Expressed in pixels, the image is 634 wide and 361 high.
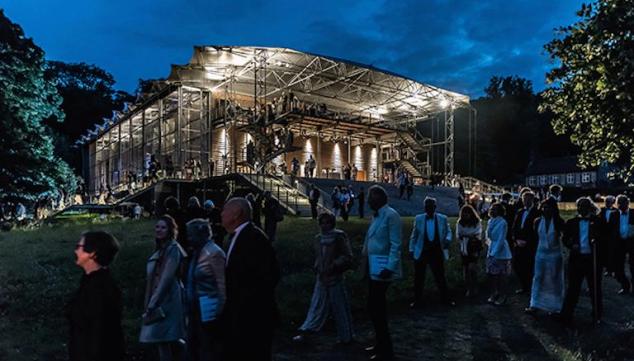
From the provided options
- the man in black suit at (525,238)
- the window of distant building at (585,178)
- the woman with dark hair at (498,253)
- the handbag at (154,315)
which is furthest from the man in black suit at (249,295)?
the window of distant building at (585,178)

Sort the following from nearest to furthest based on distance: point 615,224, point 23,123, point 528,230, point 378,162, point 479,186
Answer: point 528,230 < point 615,224 < point 23,123 < point 479,186 < point 378,162

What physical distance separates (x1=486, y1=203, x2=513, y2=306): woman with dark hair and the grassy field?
1.24ft

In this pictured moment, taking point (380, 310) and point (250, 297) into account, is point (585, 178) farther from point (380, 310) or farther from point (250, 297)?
point (250, 297)

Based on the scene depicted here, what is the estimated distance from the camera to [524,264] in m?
8.75

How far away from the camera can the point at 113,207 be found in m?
26.1

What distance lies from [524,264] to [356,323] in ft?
11.0

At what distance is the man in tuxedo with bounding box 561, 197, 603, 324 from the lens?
6.91m

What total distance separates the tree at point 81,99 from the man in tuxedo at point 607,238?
62413 millimetres

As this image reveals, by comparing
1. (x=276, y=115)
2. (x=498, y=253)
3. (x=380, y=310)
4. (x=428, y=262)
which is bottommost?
(x=380, y=310)

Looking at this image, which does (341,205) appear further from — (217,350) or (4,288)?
(217,350)

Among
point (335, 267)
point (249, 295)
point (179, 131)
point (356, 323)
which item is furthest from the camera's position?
point (179, 131)

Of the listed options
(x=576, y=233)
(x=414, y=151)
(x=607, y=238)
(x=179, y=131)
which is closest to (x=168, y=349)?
(x=576, y=233)

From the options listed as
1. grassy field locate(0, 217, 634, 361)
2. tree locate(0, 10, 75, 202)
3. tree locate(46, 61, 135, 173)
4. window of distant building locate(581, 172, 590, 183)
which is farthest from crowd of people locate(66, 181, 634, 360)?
window of distant building locate(581, 172, 590, 183)

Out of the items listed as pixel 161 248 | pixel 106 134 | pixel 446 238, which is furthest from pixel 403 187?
pixel 106 134
